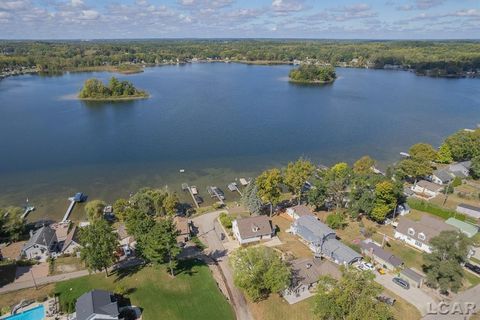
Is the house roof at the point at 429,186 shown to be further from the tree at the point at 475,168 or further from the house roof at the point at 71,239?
the house roof at the point at 71,239

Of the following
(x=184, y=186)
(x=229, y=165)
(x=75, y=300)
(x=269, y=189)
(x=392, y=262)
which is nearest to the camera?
(x=75, y=300)

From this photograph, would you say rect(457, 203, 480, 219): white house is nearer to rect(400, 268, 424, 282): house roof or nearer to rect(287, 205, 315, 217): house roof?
rect(400, 268, 424, 282): house roof

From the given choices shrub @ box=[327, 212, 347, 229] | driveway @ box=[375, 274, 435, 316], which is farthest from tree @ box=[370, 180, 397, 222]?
driveway @ box=[375, 274, 435, 316]

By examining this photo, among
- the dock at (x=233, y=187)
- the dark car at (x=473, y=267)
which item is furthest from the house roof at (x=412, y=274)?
the dock at (x=233, y=187)

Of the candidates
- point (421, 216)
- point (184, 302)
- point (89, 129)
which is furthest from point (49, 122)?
point (421, 216)

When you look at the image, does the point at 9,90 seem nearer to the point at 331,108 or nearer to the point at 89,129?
the point at 89,129

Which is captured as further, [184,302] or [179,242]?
[179,242]
